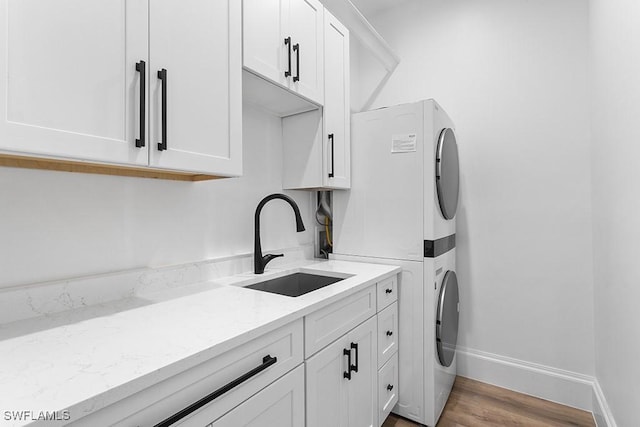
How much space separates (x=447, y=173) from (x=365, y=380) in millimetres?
1267

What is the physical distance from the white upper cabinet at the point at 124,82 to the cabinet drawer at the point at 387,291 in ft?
3.22

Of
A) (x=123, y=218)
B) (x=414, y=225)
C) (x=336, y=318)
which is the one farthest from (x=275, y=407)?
(x=414, y=225)

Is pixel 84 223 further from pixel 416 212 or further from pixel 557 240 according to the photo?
pixel 557 240

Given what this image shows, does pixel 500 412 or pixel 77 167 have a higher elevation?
pixel 77 167

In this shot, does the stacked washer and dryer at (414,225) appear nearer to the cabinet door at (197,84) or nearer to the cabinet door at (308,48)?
the cabinet door at (308,48)

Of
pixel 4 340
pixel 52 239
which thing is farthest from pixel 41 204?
pixel 4 340

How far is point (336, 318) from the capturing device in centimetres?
132

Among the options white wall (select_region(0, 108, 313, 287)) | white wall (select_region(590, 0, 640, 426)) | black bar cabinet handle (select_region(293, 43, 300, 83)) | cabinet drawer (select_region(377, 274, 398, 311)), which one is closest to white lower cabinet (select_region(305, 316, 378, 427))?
cabinet drawer (select_region(377, 274, 398, 311))

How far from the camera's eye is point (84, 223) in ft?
3.70

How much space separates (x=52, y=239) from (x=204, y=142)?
0.58m

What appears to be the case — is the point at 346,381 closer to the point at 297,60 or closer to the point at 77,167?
the point at 77,167

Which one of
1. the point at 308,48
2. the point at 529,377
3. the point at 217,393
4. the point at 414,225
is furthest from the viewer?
the point at 529,377

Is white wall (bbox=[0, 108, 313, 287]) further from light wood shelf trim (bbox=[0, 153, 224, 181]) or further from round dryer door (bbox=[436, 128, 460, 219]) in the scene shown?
round dryer door (bbox=[436, 128, 460, 219])

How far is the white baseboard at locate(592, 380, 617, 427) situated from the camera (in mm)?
1624
